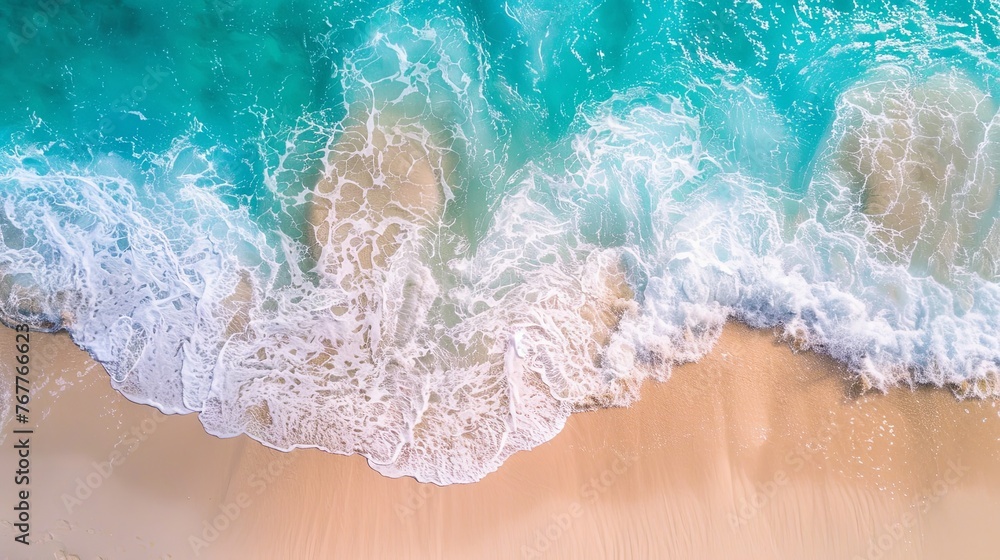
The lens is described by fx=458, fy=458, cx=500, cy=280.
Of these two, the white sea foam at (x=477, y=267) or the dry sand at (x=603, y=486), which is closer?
the dry sand at (x=603, y=486)

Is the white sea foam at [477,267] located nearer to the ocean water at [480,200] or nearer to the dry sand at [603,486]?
the ocean water at [480,200]

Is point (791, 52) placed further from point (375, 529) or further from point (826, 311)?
point (375, 529)

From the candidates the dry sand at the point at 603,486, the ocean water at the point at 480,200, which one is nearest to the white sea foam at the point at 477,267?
the ocean water at the point at 480,200

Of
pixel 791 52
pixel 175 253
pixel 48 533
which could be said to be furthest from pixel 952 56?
pixel 48 533

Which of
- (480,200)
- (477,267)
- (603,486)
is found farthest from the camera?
(480,200)

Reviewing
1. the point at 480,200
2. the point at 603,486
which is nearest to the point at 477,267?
the point at 480,200

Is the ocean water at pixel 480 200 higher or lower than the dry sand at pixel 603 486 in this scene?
higher

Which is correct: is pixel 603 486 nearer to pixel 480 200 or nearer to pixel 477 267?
pixel 477 267
